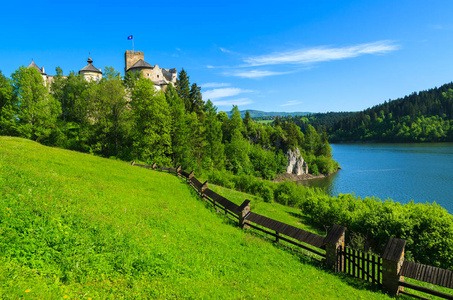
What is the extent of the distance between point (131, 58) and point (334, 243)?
70290mm

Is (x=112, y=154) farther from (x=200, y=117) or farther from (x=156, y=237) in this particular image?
(x=156, y=237)

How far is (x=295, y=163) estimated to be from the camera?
294 feet

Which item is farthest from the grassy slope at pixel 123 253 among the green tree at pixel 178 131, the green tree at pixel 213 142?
the green tree at pixel 213 142

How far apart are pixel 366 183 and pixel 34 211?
2710 inches

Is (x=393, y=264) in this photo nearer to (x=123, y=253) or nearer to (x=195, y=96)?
(x=123, y=253)

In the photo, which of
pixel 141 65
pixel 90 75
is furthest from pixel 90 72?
pixel 141 65

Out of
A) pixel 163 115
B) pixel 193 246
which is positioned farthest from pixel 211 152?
pixel 193 246

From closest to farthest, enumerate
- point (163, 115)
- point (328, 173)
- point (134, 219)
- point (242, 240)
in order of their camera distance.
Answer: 1. point (134, 219)
2. point (242, 240)
3. point (163, 115)
4. point (328, 173)

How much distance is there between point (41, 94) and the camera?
41031mm

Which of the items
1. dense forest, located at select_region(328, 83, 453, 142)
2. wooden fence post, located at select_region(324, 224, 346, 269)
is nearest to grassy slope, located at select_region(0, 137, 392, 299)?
wooden fence post, located at select_region(324, 224, 346, 269)

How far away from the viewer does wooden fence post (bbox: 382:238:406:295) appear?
984 cm

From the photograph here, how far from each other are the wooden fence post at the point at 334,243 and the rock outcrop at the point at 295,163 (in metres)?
77.3

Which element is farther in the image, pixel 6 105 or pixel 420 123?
pixel 420 123

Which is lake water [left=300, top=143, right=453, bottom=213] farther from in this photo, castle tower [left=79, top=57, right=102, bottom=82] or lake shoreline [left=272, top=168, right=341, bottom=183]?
castle tower [left=79, top=57, right=102, bottom=82]
